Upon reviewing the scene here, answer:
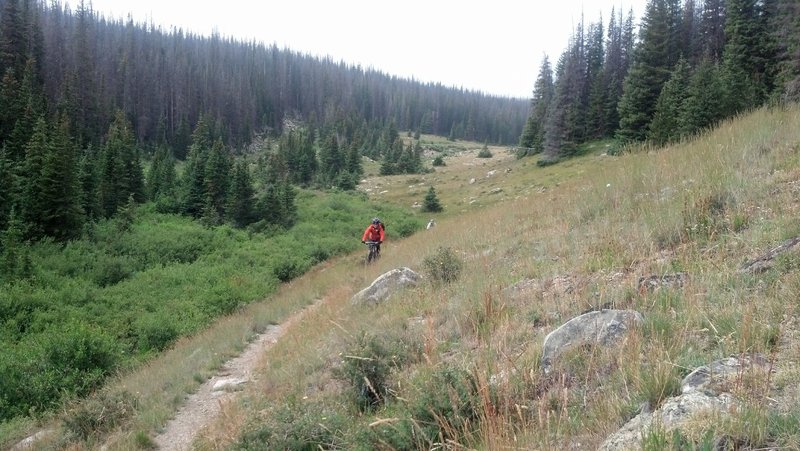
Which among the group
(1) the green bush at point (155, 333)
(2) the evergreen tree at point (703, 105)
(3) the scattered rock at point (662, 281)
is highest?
(2) the evergreen tree at point (703, 105)

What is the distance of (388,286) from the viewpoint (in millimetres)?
9664

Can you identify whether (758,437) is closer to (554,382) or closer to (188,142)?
(554,382)

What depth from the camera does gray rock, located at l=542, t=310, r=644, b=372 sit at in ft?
12.3

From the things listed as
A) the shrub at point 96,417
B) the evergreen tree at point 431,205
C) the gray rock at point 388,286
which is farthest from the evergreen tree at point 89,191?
the gray rock at point 388,286

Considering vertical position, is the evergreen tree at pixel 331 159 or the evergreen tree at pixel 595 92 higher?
the evergreen tree at pixel 595 92

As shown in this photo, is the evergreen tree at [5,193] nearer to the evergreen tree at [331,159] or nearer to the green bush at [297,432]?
the green bush at [297,432]

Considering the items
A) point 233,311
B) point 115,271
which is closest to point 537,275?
point 233,311

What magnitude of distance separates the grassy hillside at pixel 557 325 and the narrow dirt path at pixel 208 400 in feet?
0.99

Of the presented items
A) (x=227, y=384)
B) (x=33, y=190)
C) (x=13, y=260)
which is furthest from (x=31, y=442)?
(x=33, y=190)

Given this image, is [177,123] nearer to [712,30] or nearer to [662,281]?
[712,30]

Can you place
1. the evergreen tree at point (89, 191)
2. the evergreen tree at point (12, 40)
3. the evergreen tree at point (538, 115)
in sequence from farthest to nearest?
the evergreen tree at point (538, 115), the evergreen tree at point (12, 40), the evergreen tree at point (89, 191)

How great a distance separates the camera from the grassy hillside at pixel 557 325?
9.33ft

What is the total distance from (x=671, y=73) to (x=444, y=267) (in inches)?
1450

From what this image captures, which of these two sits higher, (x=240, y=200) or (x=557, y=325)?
(x=557, y=325)
